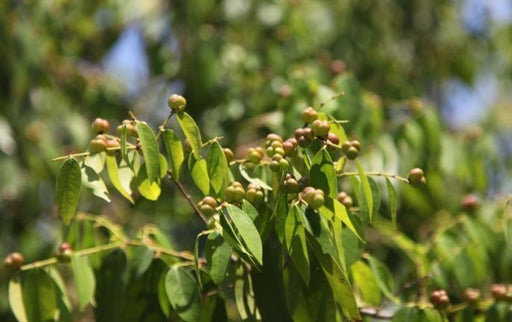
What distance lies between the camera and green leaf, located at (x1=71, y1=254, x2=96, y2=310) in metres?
1.97

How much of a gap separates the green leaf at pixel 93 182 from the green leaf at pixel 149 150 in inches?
4.8

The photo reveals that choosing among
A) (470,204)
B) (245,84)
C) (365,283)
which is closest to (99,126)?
(365,283)

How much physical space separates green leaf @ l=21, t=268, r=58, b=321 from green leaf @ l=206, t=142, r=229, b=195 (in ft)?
1.96

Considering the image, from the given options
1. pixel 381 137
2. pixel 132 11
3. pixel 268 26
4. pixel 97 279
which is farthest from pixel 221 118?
pixel 97 279

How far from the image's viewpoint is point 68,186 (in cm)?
177

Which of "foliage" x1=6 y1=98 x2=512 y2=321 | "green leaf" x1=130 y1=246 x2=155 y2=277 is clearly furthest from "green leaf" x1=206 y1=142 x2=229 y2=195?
"green leaf" x1=130 y1=246 x2=155 y2=277

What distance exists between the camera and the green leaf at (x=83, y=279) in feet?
6.46

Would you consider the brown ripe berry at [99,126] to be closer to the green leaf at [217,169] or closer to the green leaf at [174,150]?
the green leaf at [174,150]

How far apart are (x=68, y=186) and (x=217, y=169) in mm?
354

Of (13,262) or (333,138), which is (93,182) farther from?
(333,138)

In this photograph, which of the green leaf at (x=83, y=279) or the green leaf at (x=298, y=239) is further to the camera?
the green leaf at (x=83, y=279)

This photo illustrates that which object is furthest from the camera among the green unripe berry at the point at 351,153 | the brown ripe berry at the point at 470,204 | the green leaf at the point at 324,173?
the brown ripe berry at the point at 470,204

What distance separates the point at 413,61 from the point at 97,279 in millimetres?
3915

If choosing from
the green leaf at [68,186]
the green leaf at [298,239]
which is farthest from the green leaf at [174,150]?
the green leaf at [298,239]
